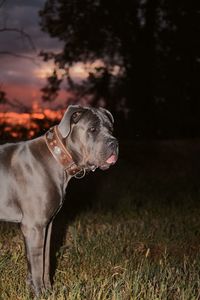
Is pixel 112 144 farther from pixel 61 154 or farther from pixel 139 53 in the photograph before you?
pixel 139 53

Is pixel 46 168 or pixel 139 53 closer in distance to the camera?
pixel 46 168

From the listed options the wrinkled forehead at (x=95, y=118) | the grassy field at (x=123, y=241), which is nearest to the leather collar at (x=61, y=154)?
the wrinkled forehead at (x=95, y=118)

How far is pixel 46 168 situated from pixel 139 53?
42.4 feet

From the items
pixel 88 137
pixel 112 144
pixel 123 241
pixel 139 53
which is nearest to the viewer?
pixel 112 144

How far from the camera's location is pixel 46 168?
16.1 feet

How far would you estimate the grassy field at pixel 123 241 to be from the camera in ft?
16.2

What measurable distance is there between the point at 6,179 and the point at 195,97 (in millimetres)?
13544

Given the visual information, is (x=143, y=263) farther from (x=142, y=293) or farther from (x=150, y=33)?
(x=150, y=33)

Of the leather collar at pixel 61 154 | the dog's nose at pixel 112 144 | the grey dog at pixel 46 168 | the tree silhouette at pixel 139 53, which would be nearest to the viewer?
the dog's nose at pixel 112 144

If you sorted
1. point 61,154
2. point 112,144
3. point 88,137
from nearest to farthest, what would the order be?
1. point 112,144
2. point 88,137
3. point 61,154

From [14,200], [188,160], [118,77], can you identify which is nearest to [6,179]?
[14,200]

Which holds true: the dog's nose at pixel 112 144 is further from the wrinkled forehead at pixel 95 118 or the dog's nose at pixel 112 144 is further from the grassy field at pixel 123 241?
the grassy field at pixel 123 241

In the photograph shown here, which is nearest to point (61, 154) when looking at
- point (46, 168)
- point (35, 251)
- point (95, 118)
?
point (46, 168)

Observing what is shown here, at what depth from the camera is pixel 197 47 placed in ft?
55.8
